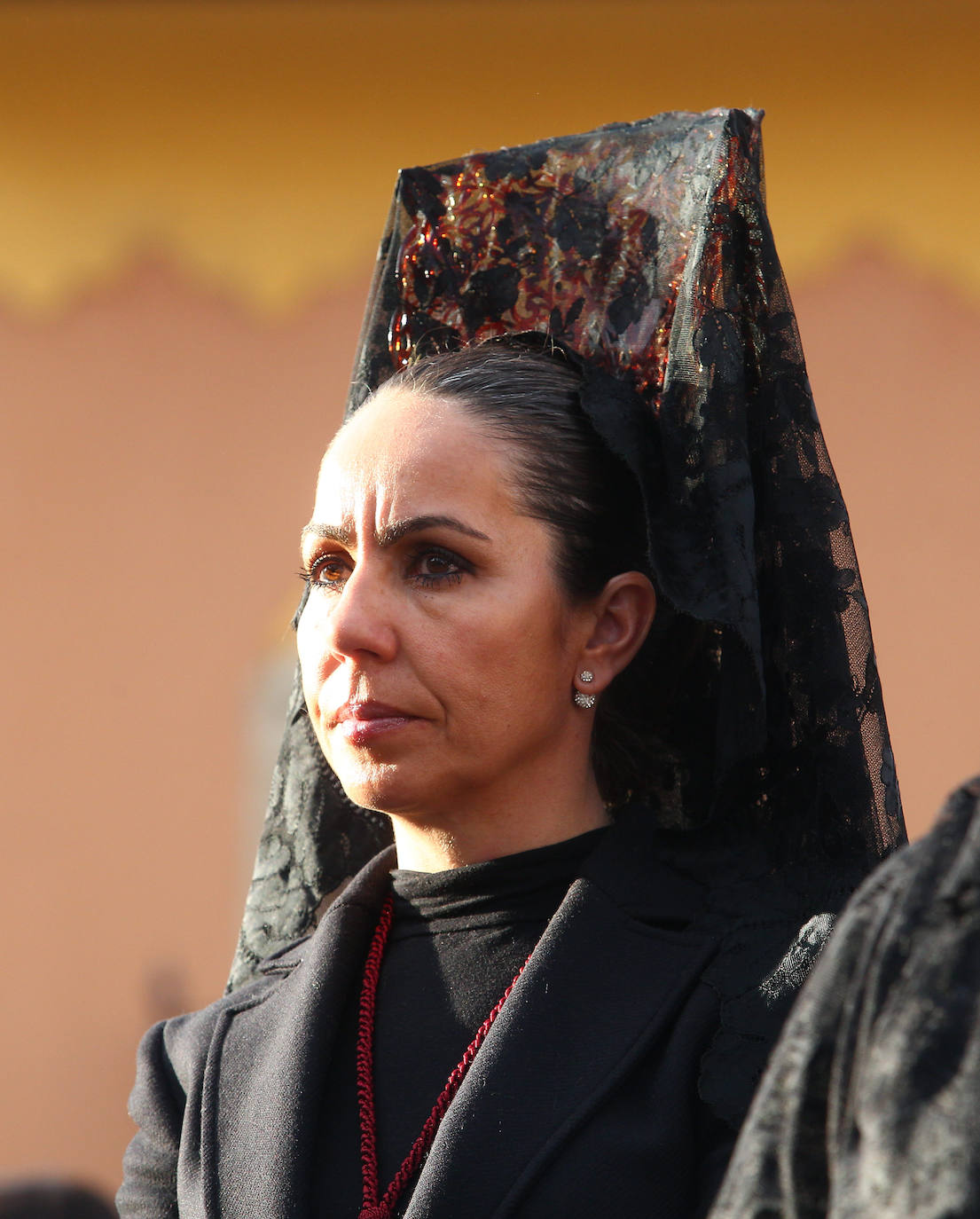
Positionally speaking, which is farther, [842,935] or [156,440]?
[156,440]

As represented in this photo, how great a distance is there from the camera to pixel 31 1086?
438 centimetres

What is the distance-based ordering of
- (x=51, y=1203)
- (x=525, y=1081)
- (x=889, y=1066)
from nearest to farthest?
(x=889, y=1066) < (x=525, y=1081) < (x=51, y=1203)

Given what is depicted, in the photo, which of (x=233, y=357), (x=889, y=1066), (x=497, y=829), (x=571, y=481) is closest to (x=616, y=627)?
(x=571, y=481)

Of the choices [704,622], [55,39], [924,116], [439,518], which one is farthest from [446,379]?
[55,39]

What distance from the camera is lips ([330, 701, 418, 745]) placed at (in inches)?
78.6

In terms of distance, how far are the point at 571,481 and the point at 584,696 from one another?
1.02ft

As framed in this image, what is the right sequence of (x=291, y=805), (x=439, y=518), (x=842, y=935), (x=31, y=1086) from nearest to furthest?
1. (x=842, y=935)
2. (x=439, y=518)
3. (x=291, y=805)
4. (x=31, y=1086)

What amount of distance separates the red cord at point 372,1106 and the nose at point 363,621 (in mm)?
460

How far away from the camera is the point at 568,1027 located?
186 centimetres

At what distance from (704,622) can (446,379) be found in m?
0.53

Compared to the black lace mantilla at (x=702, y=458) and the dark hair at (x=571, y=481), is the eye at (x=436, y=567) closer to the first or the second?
the dark hair at (x=571, y=481)

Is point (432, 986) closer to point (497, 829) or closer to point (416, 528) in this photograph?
point (497, 829)

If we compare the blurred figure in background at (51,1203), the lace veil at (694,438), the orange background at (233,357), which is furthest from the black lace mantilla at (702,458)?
the orange background at (233,357)

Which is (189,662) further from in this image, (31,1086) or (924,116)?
(924,116)
